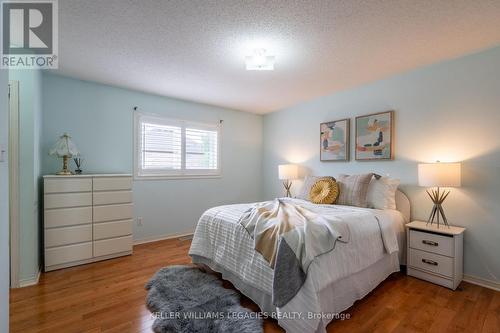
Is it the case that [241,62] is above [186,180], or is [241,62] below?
above

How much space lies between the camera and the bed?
1.58m

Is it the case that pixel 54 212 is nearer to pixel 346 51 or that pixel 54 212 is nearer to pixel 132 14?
pixel 132 14

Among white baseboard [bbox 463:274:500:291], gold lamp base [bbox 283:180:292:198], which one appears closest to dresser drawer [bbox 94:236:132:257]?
gold lamp base [bbox 283:180:292:198]

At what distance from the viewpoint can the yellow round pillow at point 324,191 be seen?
3.02 meters

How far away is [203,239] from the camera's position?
260cm

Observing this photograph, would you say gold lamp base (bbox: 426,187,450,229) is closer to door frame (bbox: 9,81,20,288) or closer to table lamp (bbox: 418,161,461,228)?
table lamp (bbox: 418,161,461,228)

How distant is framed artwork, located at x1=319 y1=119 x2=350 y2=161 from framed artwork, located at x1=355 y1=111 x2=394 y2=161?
0.18 meters

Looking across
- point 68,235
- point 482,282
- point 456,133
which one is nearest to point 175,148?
point 68,235

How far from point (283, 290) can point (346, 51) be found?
2.32 metres

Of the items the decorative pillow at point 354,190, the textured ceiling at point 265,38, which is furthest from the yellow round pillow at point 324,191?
the textured ceiling at point 265,38

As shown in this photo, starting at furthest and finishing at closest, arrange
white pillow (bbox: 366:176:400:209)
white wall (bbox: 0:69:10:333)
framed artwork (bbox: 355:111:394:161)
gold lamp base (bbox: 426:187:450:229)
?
framed artwork (bbox: 355:111:394:161) → white pillow (bbox: 366:176:400:209) → gold lamp base (bbox: 426:187:450:229) → white wall (bbox: 0:69:10:333)

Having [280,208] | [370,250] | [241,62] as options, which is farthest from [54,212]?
[370,250]

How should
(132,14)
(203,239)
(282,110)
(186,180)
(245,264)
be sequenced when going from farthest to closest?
(282,110), (186,180), (203,239), (245,264), (132,14)

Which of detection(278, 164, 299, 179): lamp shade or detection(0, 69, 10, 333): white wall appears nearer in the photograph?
detection(0, 69, 10, 333): white wall
